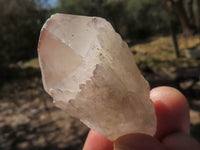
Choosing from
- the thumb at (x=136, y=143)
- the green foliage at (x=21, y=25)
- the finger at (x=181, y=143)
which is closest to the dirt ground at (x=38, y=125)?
the green foliage at (x=21, y=25)

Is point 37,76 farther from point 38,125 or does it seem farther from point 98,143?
point 98,143

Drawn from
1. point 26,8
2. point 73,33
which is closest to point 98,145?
point 73,33

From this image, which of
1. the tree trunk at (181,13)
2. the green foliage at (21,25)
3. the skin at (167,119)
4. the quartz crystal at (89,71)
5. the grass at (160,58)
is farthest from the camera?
the tree trunk at (181,13)

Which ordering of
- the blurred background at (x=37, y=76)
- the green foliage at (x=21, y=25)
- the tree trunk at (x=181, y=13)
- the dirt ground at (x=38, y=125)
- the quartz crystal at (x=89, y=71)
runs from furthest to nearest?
the tree trunk at (x=181, y=13), the dirt ground at (x=38, y=125), the blurred background at (x=37, y=76), the green foliage at (x=21, y=25), the quartz crystal at (x=89, y=71)

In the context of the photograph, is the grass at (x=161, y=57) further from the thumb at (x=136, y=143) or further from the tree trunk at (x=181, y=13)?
the thumb at (x=136, y=143)

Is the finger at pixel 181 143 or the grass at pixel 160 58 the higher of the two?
the finger at pixel 181 143

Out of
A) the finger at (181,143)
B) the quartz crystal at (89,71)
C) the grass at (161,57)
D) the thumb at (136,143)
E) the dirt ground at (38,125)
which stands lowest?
the grass at (161,57)

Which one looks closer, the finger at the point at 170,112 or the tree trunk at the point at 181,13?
the finger at the point at 170,112

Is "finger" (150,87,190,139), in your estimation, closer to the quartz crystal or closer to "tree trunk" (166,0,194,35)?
the quartz crystal
